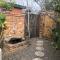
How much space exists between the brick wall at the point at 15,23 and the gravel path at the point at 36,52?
356mm

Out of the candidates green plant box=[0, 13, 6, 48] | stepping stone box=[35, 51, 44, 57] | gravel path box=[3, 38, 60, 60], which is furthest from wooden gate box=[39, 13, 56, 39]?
green plant box=[0, 13, 6, 48]

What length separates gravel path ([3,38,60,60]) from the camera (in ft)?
13.1

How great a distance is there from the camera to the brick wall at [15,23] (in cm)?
425

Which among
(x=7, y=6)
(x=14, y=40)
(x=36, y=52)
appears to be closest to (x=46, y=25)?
(x=36, y=52)

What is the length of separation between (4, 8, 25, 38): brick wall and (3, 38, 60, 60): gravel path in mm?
356

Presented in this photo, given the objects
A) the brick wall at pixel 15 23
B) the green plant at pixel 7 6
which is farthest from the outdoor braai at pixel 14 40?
the green plant at pixel 7 6

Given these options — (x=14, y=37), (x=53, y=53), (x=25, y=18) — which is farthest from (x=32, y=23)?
(x=53, y=53)

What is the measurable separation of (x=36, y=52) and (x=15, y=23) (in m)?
0.81

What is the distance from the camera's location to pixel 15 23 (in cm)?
434

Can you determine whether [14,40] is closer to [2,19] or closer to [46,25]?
[2,19]

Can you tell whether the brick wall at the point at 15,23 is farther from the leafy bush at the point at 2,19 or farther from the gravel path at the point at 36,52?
the gravel path at the point at 36,52

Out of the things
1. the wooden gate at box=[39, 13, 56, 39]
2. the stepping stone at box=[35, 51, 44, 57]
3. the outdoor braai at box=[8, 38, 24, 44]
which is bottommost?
the stepping stone at box=[35, 51, 44, 57]

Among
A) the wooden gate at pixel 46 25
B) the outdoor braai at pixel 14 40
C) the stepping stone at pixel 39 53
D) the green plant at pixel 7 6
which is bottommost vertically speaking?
the stepping stone at pixel 39 53

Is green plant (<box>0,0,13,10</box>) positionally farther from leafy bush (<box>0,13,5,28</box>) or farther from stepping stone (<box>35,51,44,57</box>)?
stepping stone (<box>35,51,44,57</box>)
